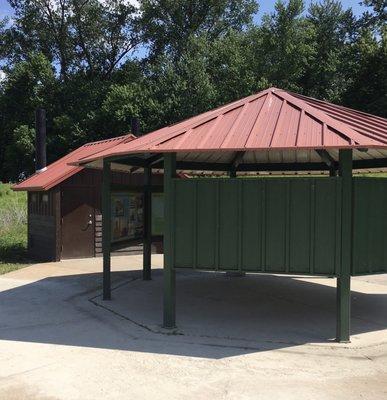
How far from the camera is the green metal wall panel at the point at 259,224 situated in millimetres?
6762

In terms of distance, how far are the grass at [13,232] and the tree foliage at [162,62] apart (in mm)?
12049

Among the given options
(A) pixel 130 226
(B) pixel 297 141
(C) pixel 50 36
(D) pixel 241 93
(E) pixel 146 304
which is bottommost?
(E) pixel 146 304

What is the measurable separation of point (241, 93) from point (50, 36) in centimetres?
1885

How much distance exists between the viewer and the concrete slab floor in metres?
5.16

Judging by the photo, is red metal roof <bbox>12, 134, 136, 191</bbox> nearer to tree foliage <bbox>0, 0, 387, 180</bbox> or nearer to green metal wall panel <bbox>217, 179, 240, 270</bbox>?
green metal wall panel <bbox>217, 179, 240, 270</bbox>

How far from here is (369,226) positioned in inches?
283

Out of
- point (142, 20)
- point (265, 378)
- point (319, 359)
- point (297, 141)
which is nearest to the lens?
point (265, 378)

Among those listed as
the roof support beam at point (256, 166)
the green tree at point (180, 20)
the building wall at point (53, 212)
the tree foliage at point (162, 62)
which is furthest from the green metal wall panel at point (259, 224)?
the green tree at point (180, 20)

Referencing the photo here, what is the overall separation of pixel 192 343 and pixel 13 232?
14.7 meters

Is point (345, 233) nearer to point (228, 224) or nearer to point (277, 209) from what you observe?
point (277, 209)

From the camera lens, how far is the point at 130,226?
34.2ft

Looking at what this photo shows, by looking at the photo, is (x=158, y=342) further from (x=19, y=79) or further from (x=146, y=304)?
(x=19, y=79)

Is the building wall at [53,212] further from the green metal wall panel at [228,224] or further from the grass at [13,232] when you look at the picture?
the green metal wall panel at [228,224]

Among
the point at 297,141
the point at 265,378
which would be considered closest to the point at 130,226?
the point at 297,141
